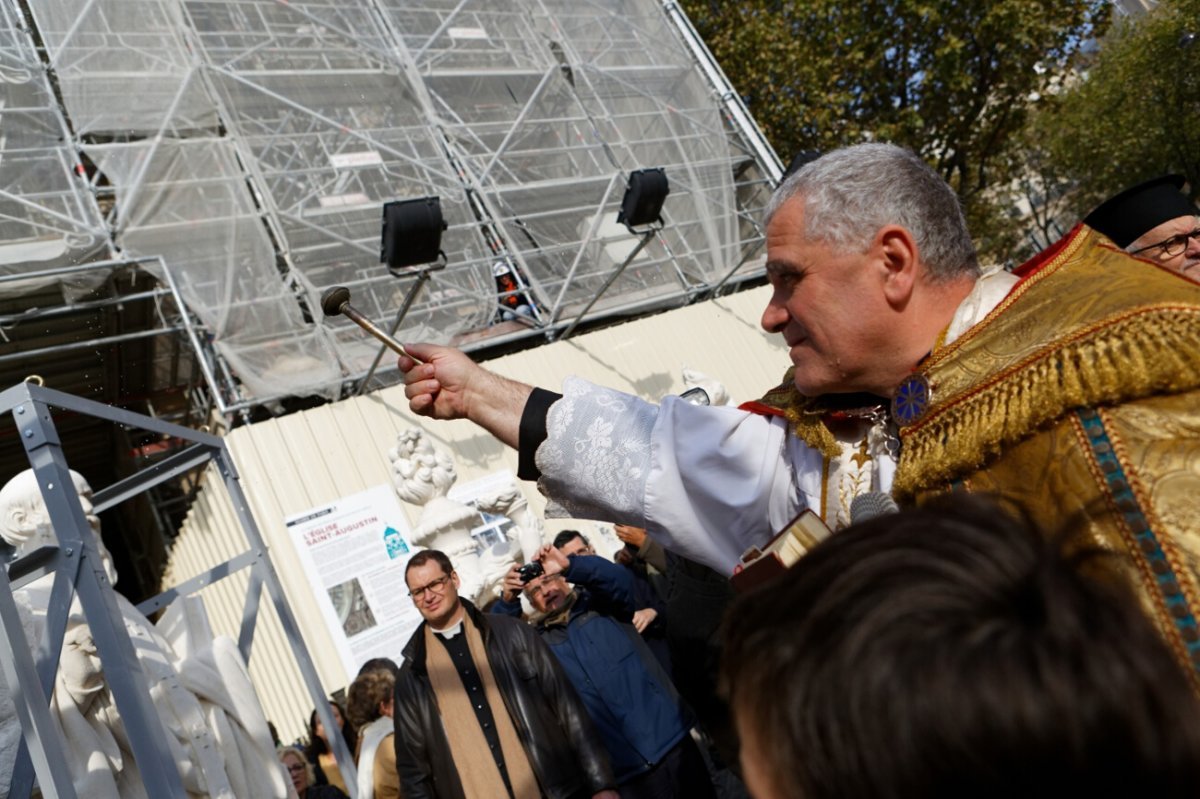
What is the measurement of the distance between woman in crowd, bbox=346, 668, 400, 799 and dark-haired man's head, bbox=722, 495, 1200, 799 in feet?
11.0

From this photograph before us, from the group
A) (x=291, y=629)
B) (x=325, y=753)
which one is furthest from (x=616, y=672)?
(x=325, y=753)

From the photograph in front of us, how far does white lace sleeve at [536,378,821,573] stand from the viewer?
1.92 meters

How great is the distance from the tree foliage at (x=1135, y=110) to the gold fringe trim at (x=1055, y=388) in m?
18.3

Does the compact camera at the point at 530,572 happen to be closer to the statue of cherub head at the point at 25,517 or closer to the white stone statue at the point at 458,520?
the white stone statue at the point at 458,520

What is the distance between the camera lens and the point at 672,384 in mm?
10102

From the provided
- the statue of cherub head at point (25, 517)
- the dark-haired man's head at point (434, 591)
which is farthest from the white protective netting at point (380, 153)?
the statue of cherub head at point (25, 517)

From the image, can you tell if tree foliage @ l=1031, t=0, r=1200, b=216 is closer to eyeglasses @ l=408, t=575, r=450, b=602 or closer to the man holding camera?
the man holding camera

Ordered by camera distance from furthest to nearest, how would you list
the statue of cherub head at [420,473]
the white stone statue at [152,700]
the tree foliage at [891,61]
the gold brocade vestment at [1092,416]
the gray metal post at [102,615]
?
the tree foliage at [891,61] → the statue of cherub head at [420,473] → the white stone statue at [152,700] → the gray metal post at [102,615] → the gold brocade vestment at [1092,416]

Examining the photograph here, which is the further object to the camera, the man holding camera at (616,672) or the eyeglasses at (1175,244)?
the man holding camera at (616,672)

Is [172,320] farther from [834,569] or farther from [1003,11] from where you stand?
[1003,11]

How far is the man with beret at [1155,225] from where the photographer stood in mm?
3625

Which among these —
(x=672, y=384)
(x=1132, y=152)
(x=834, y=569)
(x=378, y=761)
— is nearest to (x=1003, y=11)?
(x=672, y=384)

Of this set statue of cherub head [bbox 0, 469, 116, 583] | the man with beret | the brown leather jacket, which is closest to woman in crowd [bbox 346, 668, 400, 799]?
the brown leather jacket

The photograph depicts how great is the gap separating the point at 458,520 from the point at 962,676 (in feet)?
16.5
